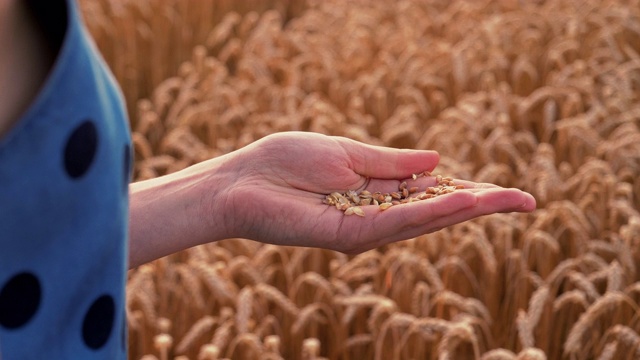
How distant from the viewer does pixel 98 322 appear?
2.71 feet

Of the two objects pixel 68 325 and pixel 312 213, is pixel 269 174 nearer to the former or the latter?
pixel 312 213

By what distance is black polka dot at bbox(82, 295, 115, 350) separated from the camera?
2.69ft

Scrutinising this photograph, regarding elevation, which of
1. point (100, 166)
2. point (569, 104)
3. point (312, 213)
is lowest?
point (569, 104)

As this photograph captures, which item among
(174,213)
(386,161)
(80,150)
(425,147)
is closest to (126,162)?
(80,150)

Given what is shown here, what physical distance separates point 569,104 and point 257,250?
4.18 ft

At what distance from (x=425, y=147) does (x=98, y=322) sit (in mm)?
2498

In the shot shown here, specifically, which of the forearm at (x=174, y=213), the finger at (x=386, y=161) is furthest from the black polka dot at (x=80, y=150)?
the finger at (x=386, y=161)

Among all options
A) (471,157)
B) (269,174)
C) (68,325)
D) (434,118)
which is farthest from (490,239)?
(68,325)

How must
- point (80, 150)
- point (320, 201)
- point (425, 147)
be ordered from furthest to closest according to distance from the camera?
point (425, 147) → point (320, 201) → point (80, 150)

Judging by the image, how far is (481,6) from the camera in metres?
5.21

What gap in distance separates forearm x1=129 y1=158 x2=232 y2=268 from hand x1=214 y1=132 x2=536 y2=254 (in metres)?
0.02

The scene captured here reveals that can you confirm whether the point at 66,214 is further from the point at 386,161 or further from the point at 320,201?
the point at 386,161

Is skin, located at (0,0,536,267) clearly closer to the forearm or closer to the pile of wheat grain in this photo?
the forearm

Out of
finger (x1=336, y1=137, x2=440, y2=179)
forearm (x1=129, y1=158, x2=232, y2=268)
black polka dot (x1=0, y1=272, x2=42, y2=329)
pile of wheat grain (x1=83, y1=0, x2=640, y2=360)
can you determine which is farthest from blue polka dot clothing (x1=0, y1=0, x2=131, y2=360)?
pile of wheat grain (x1=83, y1=0, x2=640, y2=360)
